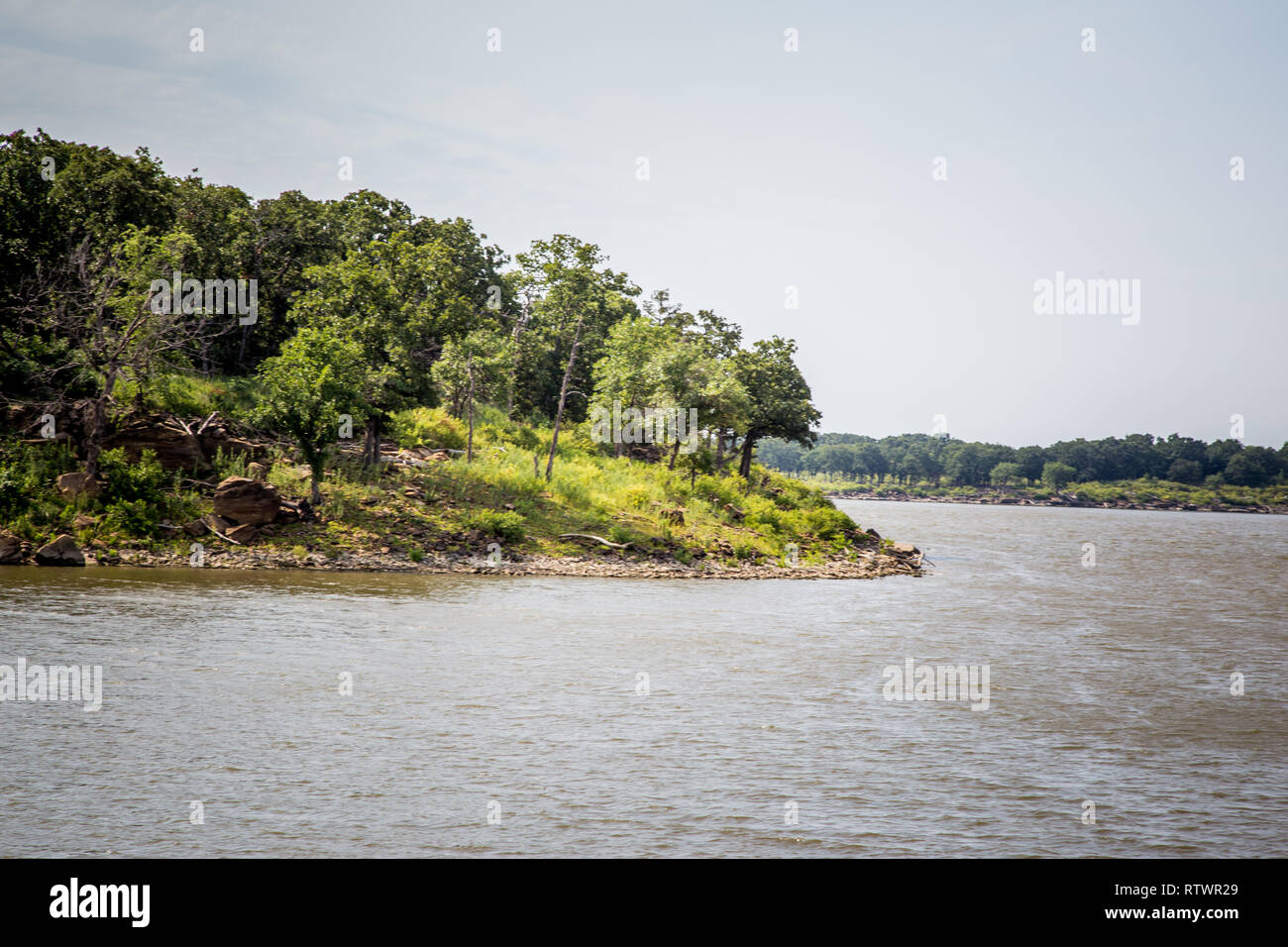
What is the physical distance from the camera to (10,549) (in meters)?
36.2

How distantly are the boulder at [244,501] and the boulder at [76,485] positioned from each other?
16.6ft

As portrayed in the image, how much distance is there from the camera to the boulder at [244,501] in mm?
40750

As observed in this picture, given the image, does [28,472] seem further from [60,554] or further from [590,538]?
[590,538]

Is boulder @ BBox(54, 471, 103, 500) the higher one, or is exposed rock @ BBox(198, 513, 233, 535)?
boulder @ BBox(54, 471, 103, 500)

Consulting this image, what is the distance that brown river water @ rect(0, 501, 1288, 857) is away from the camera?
12172 mm

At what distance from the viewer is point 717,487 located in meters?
61.2

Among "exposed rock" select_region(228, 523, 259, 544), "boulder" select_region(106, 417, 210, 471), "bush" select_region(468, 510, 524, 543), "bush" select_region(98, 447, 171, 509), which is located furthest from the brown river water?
"bush" select_region(468, 510, 524, 543)

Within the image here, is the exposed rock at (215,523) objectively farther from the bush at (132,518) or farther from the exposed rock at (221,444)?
the exposed rock at (221,444)

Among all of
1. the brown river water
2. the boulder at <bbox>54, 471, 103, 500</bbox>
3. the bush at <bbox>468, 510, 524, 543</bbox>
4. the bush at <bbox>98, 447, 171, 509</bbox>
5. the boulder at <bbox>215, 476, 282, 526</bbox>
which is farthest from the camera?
the bush at <bbox>468, 510, 524, 543</bbox>

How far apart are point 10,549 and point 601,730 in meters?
31.5

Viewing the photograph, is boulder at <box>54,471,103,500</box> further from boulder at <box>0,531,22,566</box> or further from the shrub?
the shrub

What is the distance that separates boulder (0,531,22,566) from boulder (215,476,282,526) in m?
7.65
